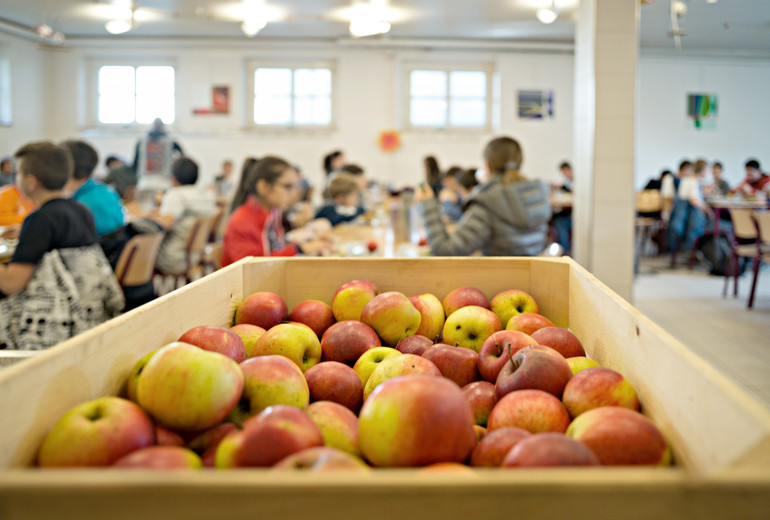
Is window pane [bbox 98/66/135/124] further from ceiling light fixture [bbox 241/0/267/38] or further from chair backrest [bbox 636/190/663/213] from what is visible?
chair backrest [bbox 636/190/663/213]

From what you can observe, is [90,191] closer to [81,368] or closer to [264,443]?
[81,368]

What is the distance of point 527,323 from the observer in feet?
4.21


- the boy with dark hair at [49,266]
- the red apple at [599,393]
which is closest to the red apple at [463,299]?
the red apple at [599,393]

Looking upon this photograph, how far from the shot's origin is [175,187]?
5355mm

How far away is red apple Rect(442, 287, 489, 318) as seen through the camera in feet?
4.63

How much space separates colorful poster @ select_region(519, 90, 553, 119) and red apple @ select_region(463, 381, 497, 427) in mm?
11654

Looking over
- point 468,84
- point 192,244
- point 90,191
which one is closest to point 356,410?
point 90,191

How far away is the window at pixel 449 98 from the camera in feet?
39.7

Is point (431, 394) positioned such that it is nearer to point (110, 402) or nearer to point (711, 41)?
point (110, 402)

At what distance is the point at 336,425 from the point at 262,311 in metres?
0.52

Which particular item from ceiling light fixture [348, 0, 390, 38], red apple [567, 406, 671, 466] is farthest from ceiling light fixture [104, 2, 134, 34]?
red apple [567, 406, 671, 466]

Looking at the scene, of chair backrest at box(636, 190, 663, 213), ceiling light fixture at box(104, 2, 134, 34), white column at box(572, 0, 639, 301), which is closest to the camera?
white column at box(572, 0, 639, 301)

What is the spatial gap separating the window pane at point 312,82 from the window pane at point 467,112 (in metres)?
2.34

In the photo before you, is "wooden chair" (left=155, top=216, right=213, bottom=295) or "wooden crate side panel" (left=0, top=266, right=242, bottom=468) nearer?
"wooden crate side panel" (left=0, top=266, right=242, bottom=468)
